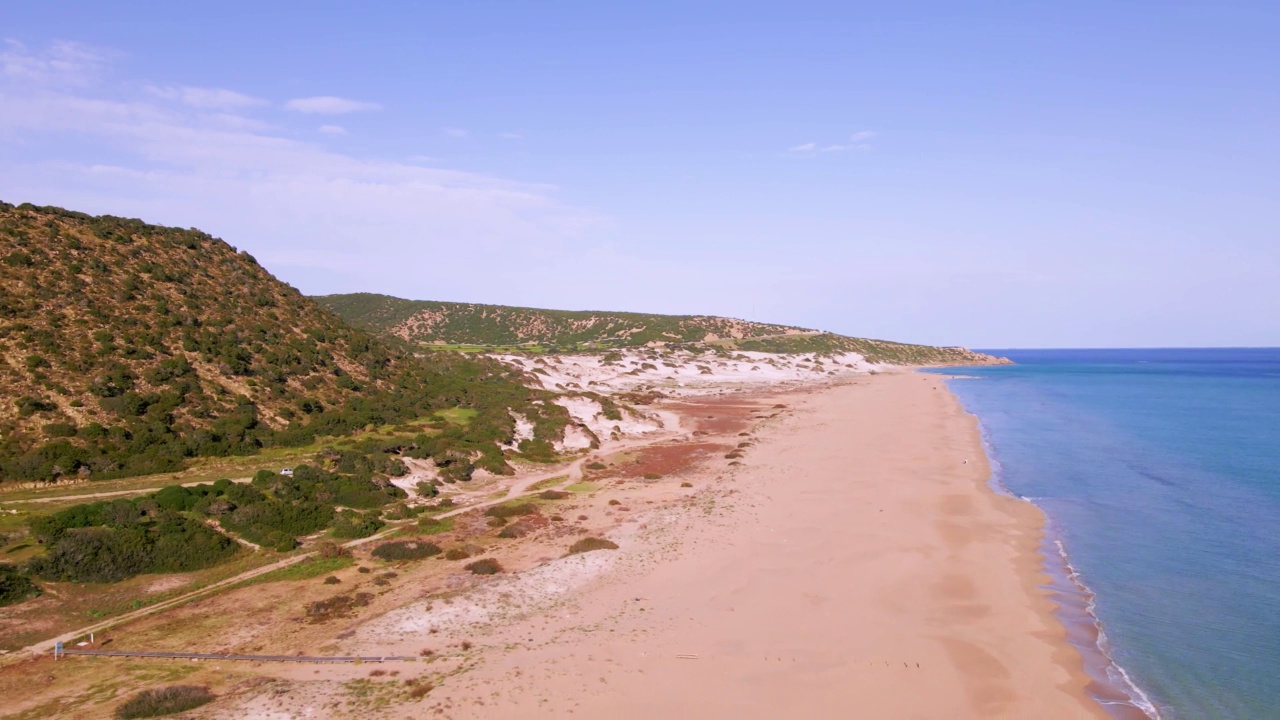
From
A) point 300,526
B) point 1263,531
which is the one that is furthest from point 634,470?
point 1263,531

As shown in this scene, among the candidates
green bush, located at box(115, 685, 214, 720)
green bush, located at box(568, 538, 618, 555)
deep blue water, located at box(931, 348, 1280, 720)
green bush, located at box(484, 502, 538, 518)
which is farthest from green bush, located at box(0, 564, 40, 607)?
deep blue water, located at box(931, 348, 1280, 720)

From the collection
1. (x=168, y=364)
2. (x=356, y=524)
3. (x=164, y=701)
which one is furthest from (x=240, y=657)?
(x=168, y=364)

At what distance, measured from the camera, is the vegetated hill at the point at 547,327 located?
4902 inches

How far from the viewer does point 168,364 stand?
32750mm

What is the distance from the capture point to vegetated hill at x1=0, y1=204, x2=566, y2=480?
2717 centimetres

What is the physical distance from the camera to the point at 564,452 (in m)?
41.6

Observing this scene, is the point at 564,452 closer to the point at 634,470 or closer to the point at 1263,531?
the point at 634,470

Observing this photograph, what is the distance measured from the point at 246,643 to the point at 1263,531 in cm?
3658

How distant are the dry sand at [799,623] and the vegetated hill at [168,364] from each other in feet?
52.0

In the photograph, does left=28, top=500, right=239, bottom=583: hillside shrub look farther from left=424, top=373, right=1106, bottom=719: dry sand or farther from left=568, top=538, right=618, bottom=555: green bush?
left=568, top=538, right=618, bottom=555: green bush

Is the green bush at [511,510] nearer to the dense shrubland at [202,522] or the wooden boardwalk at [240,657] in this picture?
the dense shrubland at [202,522]

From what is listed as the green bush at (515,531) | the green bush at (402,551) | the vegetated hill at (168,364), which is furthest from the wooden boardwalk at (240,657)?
the vegetated hill at (168,364)

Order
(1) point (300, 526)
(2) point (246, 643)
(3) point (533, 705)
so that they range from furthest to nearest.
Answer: (1) point (300, 526)
(2) point (246, 643)
(3) point (533, 705)

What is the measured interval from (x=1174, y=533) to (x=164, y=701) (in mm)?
33610
